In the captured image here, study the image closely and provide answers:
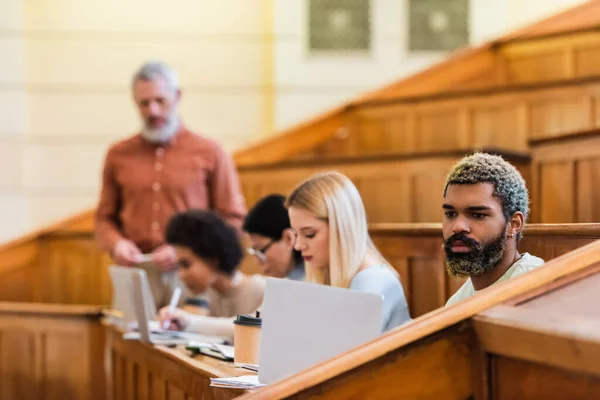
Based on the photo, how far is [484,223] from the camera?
3.40 feet

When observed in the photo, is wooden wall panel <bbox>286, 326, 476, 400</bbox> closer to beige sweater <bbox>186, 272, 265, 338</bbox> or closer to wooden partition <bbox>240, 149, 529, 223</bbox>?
beige sweater <bbox>186, 272, 265, 338</bbox>

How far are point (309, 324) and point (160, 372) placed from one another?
0.59 m

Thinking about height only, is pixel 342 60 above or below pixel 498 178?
above

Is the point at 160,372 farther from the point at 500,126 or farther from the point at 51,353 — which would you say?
the point at 500,126

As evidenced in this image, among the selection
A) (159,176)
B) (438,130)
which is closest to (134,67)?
(438,130)

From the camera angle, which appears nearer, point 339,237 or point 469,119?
point 339,237

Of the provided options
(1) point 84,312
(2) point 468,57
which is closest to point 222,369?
(1) point 84,312

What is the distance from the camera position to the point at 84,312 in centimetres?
232

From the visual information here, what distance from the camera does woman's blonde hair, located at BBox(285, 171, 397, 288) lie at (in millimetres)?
1270

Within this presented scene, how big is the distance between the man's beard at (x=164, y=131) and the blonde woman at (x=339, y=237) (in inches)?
32.3

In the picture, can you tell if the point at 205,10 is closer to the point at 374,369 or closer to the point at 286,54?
the point at 286,54

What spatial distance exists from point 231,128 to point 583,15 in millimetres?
1236

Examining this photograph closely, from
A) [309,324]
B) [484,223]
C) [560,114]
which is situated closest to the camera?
[309,324]

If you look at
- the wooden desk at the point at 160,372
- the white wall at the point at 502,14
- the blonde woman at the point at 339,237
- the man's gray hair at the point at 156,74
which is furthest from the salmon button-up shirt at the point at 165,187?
the white wall at the point at 502,14
